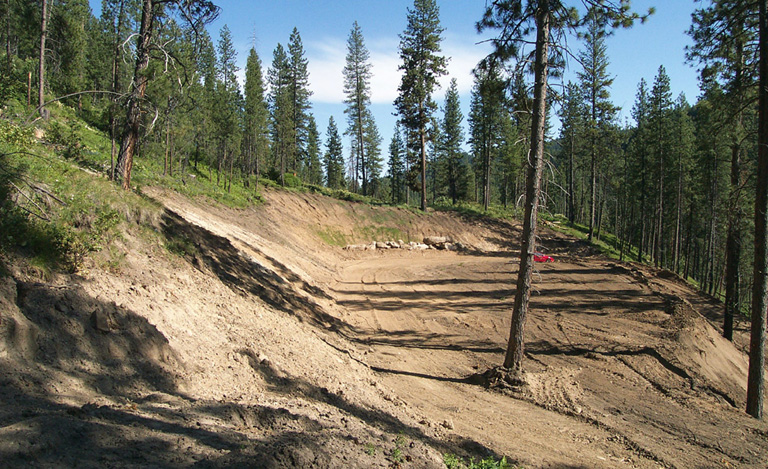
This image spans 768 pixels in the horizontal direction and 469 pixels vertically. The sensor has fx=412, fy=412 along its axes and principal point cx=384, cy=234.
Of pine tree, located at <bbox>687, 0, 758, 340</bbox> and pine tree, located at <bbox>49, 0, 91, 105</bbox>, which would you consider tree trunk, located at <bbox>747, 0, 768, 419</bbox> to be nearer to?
pine tree, located at <bbox>687, 0, 758, 340</bbox>

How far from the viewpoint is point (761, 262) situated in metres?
9.99

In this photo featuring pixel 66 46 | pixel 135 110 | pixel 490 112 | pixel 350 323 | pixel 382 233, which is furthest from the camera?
pixel 490 112

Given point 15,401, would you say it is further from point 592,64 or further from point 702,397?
point 592,64

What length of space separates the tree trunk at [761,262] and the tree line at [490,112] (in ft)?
0.19

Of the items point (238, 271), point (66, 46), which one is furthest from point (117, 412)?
point (66, 46)

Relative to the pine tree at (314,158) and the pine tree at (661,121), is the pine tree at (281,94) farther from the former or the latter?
the pine tree at (661,121)

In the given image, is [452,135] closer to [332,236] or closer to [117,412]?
[332,236]

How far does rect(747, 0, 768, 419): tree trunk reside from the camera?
9.87m

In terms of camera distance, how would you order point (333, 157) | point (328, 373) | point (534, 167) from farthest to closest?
point (333, 157) → point (534, 167) → point (328, 373)

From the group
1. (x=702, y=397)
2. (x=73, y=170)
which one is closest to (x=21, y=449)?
(x=73, y=170)

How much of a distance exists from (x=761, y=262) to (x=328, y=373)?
1064 centimetres

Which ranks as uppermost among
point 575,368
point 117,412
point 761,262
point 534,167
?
point 534,167

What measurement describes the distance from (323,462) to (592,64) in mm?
36431

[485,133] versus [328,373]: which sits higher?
[485,133]
